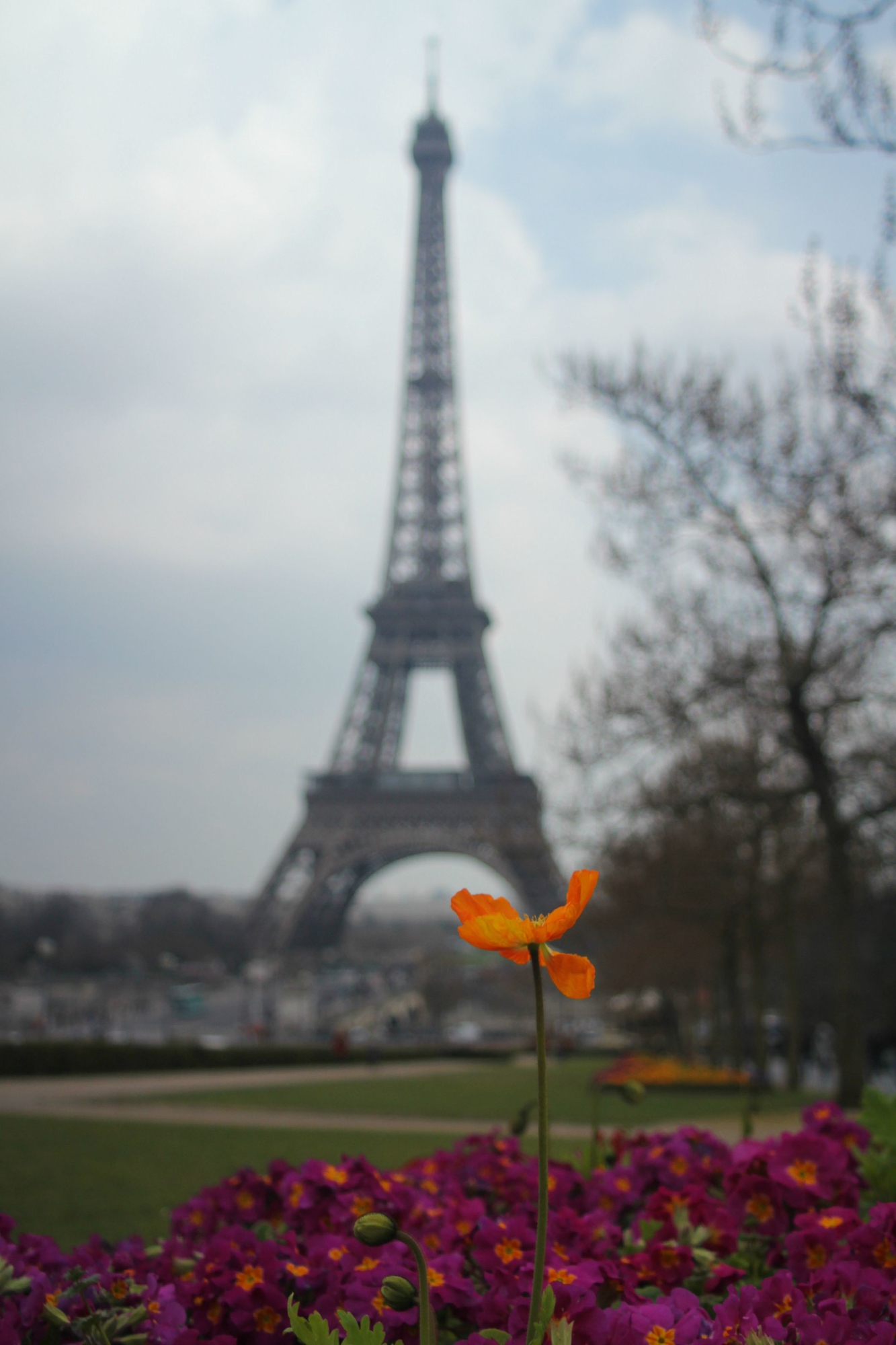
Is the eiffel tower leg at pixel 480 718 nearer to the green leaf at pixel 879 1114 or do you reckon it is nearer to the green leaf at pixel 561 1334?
the green leaf at pixel 879 1114

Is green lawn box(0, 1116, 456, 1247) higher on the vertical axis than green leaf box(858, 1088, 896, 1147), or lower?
lower

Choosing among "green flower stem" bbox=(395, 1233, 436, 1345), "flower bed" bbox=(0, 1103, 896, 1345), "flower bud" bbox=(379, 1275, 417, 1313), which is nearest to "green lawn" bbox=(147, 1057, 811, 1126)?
"flower bed" bbox=(0, 1103, 896, 1345)

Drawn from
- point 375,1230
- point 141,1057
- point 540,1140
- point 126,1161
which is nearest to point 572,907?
point 540,1140

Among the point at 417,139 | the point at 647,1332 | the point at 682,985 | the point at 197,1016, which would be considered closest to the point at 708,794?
the point at 647,1332

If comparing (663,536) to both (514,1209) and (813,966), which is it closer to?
(514,1209)

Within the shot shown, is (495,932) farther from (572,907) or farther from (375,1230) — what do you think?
(375,1230)

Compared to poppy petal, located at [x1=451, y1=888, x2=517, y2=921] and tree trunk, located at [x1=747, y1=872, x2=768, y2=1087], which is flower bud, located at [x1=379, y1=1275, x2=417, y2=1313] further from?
tree trunk, located at [x1=747, y1=872, x2=768, y2=1087]

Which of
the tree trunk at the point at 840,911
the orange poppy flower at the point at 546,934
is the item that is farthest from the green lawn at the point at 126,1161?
the tree trunk at the point at 840,911
